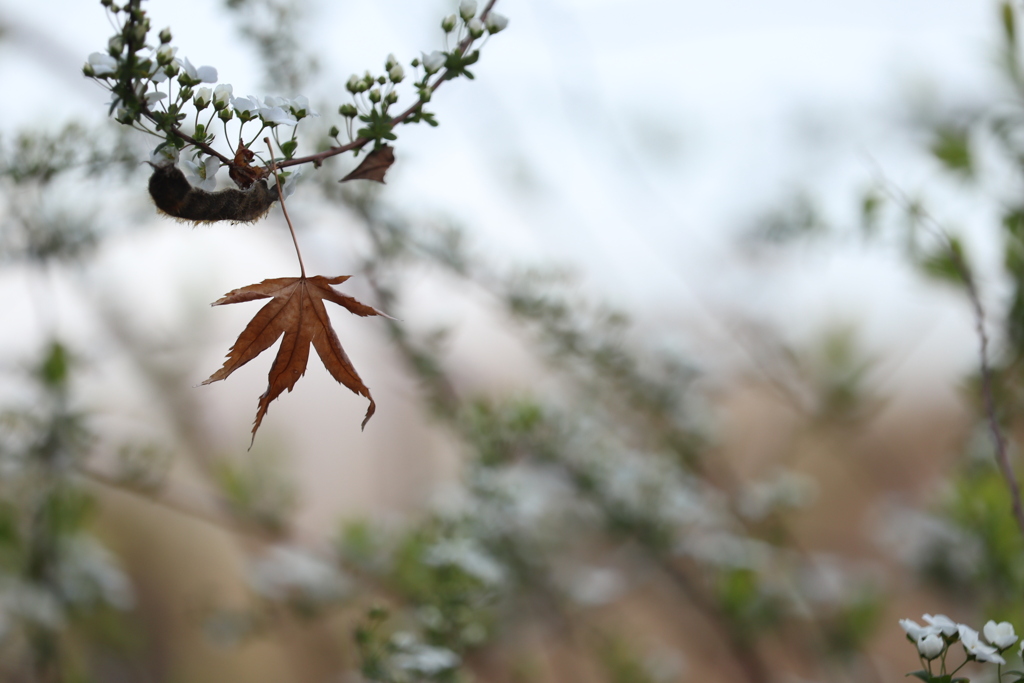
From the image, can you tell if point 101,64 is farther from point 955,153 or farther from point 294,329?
point 955,153

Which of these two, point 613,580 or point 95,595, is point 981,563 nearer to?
point 613,580

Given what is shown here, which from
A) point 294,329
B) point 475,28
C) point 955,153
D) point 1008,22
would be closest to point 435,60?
point 475,28

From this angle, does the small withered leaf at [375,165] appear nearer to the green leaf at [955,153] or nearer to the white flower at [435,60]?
the white flower at [435,60]

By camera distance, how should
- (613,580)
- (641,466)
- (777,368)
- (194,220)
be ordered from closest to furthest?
(194,220) → (641,466) → (613,580) → (777,368)

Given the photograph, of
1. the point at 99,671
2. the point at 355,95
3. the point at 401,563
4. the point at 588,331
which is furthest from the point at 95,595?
the point at 355,95

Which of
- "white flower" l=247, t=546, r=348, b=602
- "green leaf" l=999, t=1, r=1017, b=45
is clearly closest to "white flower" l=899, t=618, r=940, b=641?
"green leaf" l=999, t=1, r=1017, b=45

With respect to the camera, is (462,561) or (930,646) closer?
(930,646)

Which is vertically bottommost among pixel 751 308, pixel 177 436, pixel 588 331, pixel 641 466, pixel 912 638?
pixel 912 638
